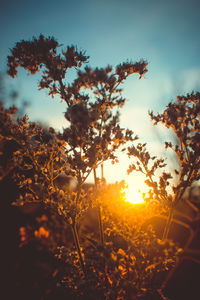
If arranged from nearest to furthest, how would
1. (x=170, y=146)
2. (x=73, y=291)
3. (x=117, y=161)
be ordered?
(x=73, y=291) < (x=117, y=161) < (x=170, y=146)

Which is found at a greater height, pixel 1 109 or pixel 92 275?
pixel 1 109

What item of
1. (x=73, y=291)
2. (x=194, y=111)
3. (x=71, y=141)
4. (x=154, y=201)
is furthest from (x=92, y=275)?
(x=194, y=111)

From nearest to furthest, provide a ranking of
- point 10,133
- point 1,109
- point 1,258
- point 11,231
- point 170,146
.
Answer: point 1,109
point 10,133
point 170,146
point 1,258
point 11,231

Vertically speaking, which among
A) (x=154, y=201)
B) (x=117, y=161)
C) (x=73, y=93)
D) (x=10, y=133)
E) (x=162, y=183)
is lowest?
(x=154, y=201)

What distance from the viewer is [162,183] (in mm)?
3373

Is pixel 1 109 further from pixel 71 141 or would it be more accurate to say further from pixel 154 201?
pixel 154 201

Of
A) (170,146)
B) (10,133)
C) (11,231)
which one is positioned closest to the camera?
(10,133)

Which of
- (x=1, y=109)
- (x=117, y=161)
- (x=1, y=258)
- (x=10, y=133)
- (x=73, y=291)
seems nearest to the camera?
(x=1, y=109)

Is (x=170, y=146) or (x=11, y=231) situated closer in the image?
(x=170, y=146)

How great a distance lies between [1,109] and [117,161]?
232 centimetres

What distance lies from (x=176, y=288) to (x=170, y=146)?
336 cm

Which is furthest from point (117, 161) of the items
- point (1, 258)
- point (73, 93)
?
point (1, 258)

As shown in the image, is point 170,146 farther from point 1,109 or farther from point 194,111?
point 1,109

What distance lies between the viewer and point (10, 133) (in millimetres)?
3084
